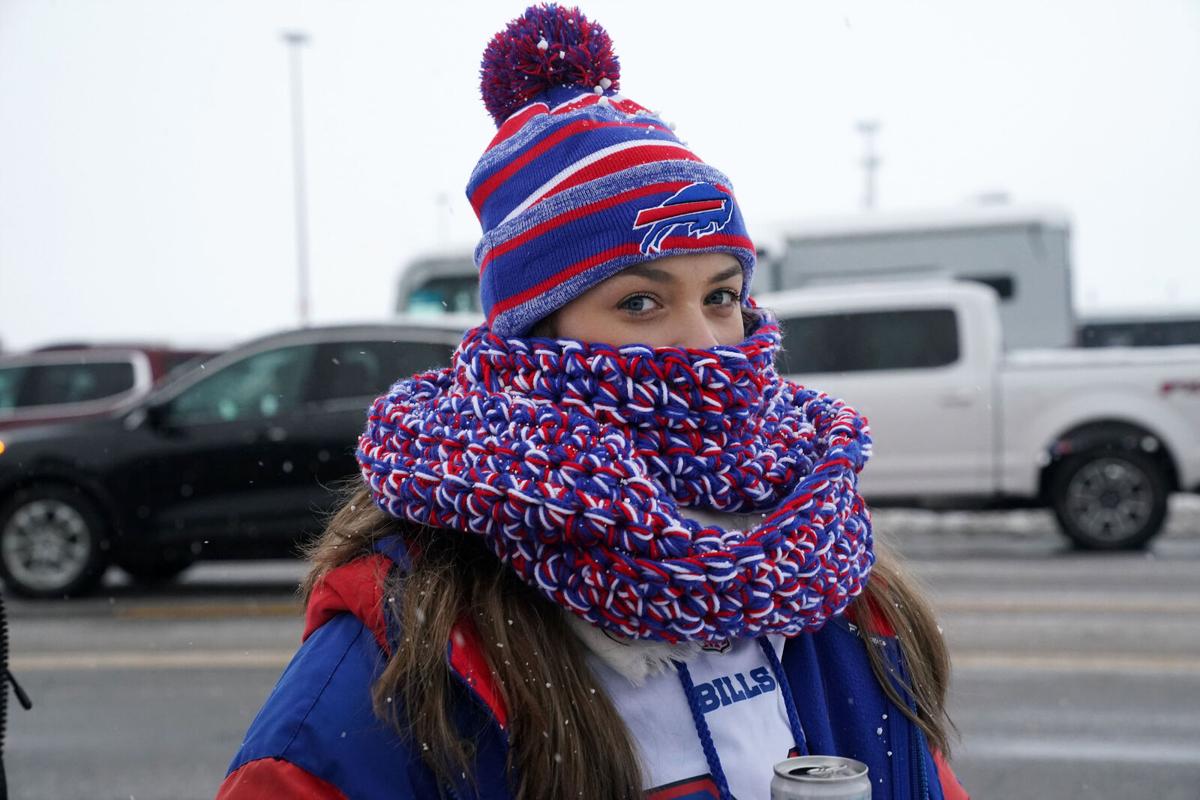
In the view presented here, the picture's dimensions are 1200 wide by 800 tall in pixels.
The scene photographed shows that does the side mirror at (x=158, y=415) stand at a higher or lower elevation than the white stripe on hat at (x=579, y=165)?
lower

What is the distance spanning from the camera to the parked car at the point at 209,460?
8141 mm

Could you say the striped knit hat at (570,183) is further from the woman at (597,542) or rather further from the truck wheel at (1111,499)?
the truck wheel at (1111,499)

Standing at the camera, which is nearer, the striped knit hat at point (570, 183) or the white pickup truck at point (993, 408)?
the striped knit hat at point (570, 183)

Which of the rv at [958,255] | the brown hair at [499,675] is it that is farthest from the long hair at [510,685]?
the rv at [958,255]

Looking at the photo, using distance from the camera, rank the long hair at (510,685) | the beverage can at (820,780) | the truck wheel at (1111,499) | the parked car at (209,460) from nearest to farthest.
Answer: the beverage can at (820,780) → the long hair at (510,685) → the parked car at (209,460) → the truck wheel at (1111,499)

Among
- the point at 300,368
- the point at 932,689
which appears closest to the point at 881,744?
the point at 932,689

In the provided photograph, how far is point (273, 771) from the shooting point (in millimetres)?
1260

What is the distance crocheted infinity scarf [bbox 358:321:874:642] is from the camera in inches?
54.1

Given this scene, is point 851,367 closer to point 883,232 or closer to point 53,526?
point 883,232

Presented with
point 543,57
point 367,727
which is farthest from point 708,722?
point 543,57

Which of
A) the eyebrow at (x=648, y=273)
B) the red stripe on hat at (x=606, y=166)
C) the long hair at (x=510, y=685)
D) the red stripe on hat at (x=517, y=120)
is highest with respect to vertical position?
the red stripe on hat at (x=517, y=120)

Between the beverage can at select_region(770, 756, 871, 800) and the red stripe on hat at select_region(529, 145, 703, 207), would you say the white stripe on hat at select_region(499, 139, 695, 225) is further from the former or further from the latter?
the beverage can at select_region(770, 756, 871, 800)

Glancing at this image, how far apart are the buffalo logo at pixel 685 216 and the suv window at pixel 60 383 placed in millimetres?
12031

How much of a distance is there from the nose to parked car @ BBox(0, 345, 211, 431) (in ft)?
38.9
